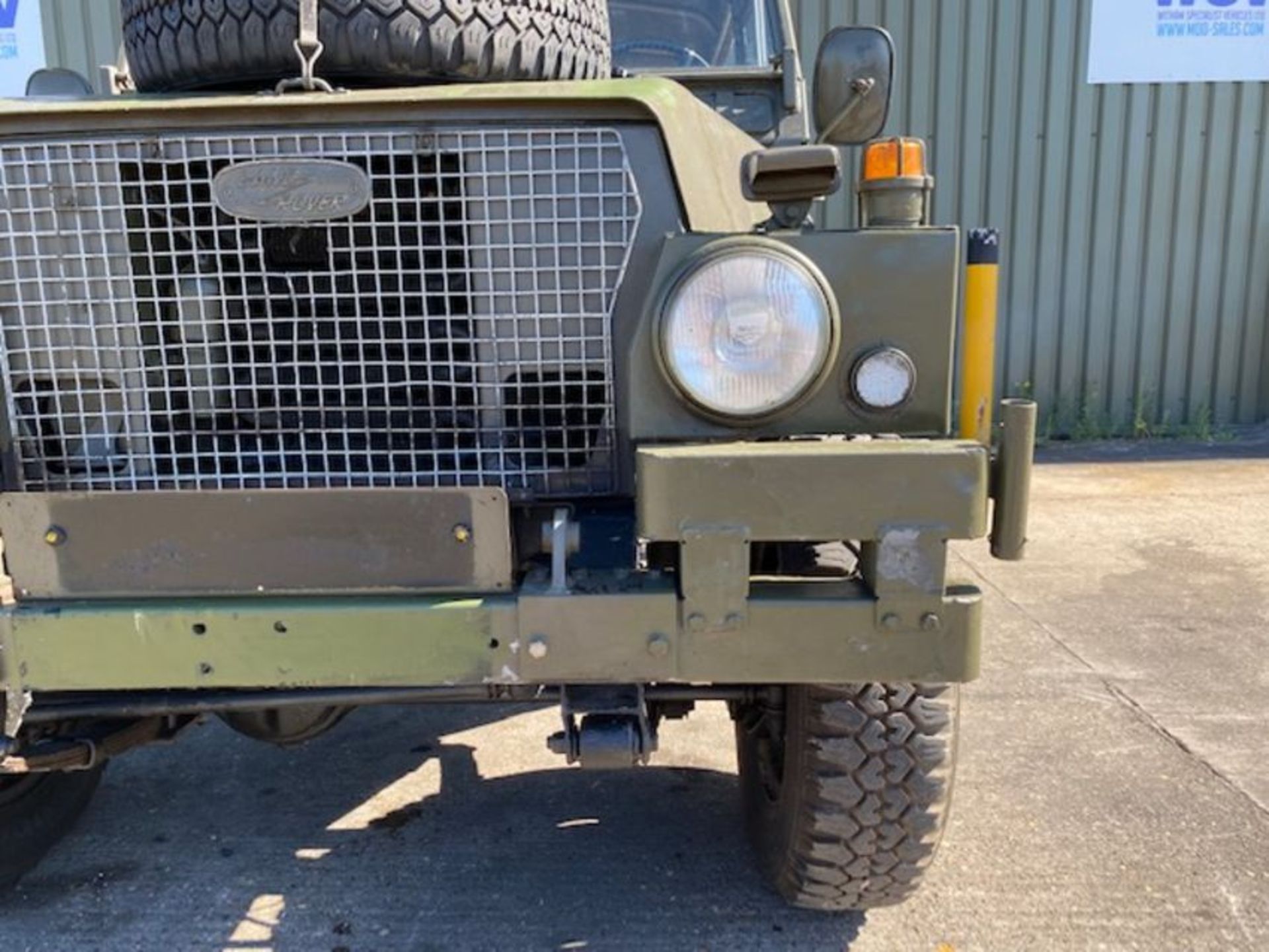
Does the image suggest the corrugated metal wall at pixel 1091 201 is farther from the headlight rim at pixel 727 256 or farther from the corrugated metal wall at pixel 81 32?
the headlight rim at pixel 727 256

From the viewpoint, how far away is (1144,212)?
9.07m

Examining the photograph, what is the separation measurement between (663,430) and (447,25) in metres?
0.98

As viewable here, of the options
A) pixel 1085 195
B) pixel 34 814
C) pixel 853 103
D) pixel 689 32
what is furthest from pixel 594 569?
pixel 1085 195

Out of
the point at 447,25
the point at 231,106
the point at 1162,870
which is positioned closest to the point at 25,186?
the point at 231,106

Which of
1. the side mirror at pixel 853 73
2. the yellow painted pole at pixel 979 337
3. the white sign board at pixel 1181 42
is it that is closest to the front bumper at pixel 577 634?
the yellow painted pole at pixel 979 337

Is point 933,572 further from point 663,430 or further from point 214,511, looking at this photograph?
point 214,511

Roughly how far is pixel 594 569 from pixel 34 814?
72.0 inches

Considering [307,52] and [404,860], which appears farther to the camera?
[404,860]

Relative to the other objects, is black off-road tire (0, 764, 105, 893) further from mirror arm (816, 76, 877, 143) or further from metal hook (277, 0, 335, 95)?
mirror arm (816, 76, 877, 143)

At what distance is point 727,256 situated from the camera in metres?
1.86

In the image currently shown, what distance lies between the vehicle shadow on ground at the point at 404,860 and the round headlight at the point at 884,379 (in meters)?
1.30

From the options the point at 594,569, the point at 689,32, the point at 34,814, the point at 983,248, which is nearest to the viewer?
the point at 594,569

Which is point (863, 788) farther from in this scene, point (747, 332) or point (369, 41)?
point (369, 41)

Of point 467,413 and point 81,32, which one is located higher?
point 81,32
